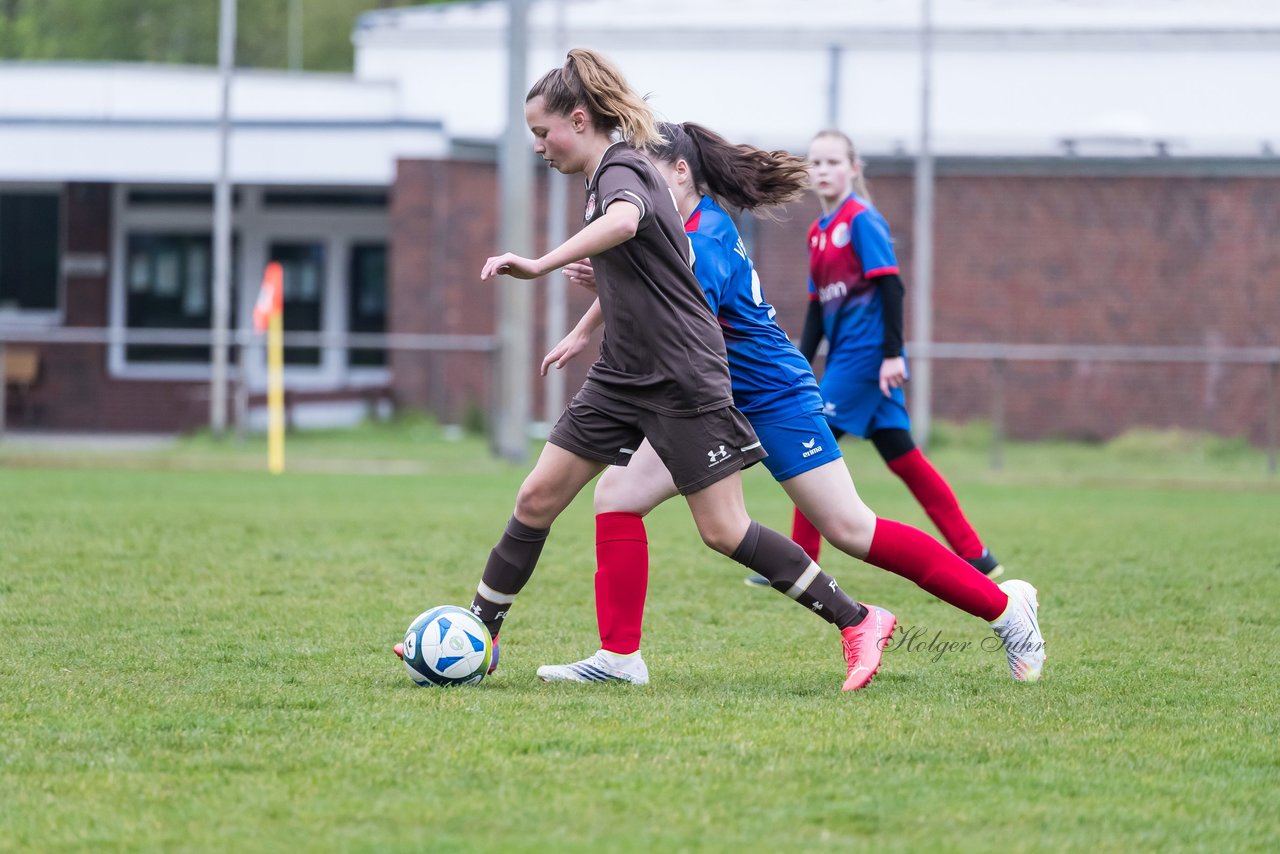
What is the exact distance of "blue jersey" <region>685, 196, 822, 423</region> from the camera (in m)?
5.35

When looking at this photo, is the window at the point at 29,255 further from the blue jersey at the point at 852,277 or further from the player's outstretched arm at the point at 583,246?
the player's outstretched arm at the point at 583,246

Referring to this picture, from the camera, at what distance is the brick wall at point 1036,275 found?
22.0 meters

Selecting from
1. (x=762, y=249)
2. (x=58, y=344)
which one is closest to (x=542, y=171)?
(x=762, y=249)

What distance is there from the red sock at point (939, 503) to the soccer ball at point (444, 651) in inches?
123

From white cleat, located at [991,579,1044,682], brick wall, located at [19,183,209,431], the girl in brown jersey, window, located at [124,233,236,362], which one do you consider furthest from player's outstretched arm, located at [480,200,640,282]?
window, located at [124,233,236,362]

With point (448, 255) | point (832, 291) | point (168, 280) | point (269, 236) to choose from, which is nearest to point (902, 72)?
point (448, 255)

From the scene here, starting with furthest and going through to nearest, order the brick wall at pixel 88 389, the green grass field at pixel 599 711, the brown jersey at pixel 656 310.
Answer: the brick wall at pixel 88 389
the brown jersey at pixel 656 310
the green grass field at pixel 599 711

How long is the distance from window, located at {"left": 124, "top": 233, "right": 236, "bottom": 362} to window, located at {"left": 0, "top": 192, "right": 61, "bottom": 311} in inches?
50.9

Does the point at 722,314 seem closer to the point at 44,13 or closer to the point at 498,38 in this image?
the point at 498,38

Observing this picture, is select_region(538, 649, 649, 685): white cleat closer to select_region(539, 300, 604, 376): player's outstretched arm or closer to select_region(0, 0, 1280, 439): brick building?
select_region(539, 300, 604, 376): player's outstretched arm

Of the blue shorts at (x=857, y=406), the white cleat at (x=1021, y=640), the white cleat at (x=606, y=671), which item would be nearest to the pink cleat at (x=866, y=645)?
the white cleat at (x=1021, y=640)

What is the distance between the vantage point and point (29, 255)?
25.9 meters

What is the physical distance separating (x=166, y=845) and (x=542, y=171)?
2044 cm

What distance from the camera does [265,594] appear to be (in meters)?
7.34
